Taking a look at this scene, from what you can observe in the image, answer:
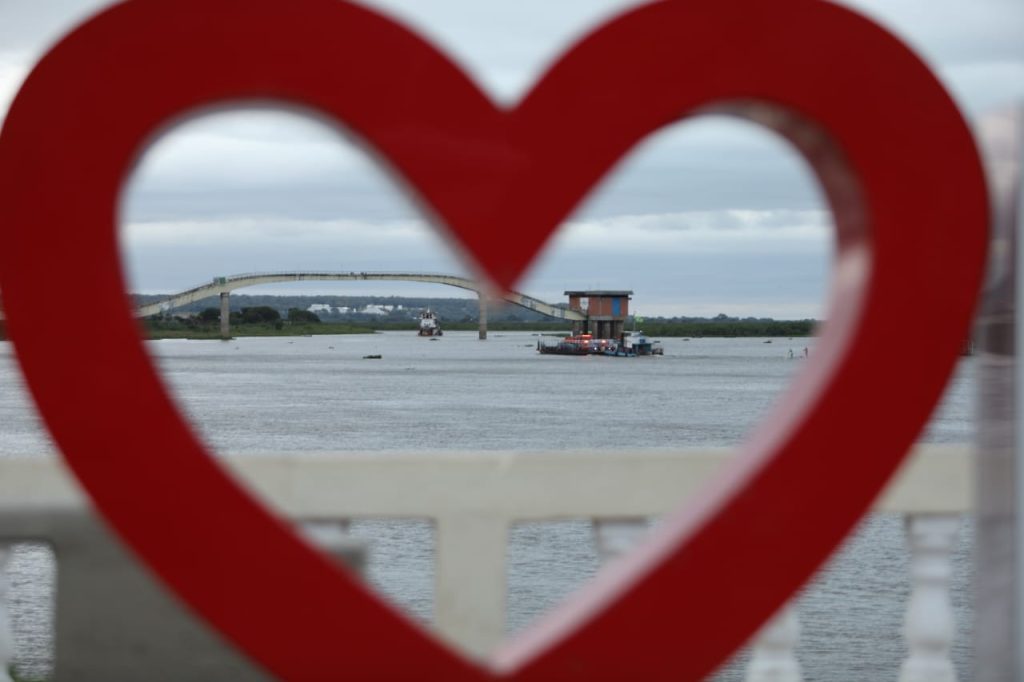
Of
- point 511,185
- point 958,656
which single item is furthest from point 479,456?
point 958,656

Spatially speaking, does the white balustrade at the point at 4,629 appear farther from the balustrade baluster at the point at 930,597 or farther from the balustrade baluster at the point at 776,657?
the balustrade baluster at the point at 930,597

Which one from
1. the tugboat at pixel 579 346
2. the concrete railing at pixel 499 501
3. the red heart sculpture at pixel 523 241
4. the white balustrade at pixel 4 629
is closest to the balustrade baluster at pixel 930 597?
the concrete railing at pixel 499 501

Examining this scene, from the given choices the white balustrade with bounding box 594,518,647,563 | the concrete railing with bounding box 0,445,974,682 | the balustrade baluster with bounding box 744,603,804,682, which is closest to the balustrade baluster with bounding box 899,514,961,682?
the concrete railing with bounding box 0,445,974,682


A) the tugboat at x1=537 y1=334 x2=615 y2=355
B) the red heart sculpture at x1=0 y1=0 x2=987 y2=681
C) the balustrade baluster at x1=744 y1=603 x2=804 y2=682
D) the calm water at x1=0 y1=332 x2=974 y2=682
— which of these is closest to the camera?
the red heart sculpture at x1=0 y1=0 x2=987 y2=681

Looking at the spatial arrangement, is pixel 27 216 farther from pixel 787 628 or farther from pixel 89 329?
pixel 787 628

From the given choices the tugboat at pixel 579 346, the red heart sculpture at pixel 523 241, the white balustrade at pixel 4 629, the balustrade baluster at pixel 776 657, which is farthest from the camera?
the tugboat at pixel 579 346

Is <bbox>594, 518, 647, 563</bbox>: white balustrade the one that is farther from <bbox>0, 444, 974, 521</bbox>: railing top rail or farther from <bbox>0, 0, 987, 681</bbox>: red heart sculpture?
<bbox>0, 0, 987, 681</bbox>: red heart sculpture
